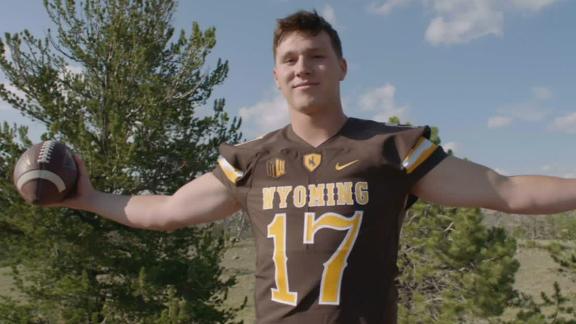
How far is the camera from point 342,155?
2.01 metres

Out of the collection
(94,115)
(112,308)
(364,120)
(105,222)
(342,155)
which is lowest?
(112,308)

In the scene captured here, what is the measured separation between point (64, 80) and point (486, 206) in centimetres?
1260

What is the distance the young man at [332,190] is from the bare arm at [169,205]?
0.62 ft

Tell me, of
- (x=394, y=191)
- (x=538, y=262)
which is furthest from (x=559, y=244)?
(x=538, y=262)

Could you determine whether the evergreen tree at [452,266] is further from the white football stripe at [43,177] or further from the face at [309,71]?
the face at [309,71]

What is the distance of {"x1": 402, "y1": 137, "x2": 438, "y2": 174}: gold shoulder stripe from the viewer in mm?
1962

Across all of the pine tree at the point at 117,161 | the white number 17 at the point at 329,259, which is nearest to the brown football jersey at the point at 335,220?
the white number 17 at the point at 329,259

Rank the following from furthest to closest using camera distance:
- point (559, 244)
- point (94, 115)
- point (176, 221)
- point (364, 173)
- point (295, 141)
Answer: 1. point (559, 244)
2. point (94, 115)
3. point (176, 221)
4. point (295, 141)
5. point (364, 173)

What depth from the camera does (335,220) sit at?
1908mm

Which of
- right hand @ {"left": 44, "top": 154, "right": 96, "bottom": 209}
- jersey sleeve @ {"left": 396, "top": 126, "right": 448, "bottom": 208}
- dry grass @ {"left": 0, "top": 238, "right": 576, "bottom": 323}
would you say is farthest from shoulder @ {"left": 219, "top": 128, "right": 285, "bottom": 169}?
dry grass @ {"left": 0, "top": 238, "right": 576, "bottom": 323}

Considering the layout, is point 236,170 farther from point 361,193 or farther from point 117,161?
point 117,161

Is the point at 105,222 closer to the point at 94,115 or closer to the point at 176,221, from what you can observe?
the point at 94,115

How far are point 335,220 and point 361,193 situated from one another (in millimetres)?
147

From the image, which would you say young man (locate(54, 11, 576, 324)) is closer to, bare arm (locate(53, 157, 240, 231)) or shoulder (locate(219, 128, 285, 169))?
shoulder (locate(219, 128, 285, 169))
